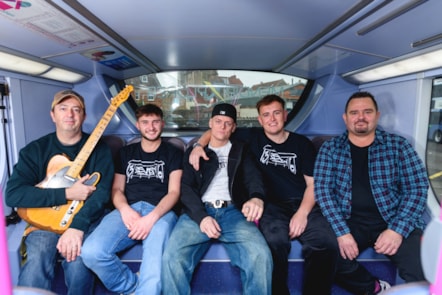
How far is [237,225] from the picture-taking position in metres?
2.20

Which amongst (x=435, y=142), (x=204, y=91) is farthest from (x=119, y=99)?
(x=435, y=142)

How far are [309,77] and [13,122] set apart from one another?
3865mm

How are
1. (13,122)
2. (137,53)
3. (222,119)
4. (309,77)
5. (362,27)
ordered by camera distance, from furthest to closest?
(309,77) → (137,53) → (13,122) → (222,119) → (362,27)

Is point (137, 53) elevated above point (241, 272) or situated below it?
above

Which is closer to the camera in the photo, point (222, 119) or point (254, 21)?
point (254, 21)

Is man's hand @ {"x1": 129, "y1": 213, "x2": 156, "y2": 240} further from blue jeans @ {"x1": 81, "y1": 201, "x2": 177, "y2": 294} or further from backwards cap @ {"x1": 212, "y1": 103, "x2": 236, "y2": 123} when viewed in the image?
backwards cap @ {"x1": 212, "y1": 103, "x2": 236, "y2": 123}

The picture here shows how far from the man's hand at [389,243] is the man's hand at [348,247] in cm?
17

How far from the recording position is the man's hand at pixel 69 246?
1.97 m

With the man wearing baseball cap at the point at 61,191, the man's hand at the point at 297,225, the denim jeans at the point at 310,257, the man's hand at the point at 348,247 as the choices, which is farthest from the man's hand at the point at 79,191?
the man's hand at the point at 348,247

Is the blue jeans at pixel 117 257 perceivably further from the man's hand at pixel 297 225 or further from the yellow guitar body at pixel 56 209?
the man's hand at pixel 297 225

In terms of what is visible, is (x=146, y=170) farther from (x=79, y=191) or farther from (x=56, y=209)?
(x=56, y=209)

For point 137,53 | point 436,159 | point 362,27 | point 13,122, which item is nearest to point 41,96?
point 13,122

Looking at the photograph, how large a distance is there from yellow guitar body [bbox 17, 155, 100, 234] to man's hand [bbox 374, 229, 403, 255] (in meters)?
2.26

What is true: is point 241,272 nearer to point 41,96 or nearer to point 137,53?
point 137,53
